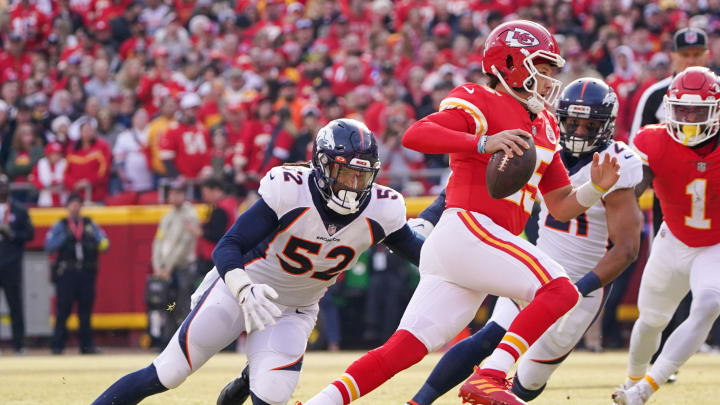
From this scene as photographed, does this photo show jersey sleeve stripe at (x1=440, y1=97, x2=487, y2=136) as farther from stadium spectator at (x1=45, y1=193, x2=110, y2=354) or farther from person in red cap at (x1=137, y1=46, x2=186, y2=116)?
person in red cap at (x1=137, y1=46, x2=186, y2=116)

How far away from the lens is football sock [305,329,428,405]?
4746mm

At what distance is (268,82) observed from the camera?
1358 cm

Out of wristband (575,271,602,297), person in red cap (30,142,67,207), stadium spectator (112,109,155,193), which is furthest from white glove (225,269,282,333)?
person in red cap (30,142,67,207)

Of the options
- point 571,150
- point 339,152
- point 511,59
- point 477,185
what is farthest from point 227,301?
point 571,150

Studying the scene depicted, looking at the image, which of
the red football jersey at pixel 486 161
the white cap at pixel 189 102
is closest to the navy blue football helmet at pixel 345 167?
the red football jersey at pixel 486 161

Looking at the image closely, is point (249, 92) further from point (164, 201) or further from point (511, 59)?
point (511, 59)

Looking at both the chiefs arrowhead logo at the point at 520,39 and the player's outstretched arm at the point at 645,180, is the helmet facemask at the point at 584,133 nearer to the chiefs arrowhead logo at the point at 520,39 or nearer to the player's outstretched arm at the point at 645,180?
the player's outstretched arm at the point at 645,180

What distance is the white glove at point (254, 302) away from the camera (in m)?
4.66

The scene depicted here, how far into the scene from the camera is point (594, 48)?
1298 centimetres

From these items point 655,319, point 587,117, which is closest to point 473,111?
point 587,117

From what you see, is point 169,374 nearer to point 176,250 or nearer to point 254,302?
point 254,302

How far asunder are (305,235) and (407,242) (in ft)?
1.60

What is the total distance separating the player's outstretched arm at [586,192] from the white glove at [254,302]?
61.0 inches

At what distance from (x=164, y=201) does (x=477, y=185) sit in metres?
8.37
